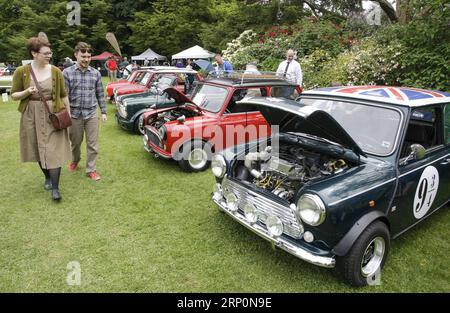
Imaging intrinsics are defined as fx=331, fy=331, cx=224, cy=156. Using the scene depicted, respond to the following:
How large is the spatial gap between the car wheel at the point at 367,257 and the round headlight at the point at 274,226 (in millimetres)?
548

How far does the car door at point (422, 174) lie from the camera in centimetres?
319

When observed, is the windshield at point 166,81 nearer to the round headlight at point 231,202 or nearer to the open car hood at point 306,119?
the open car hood at point 306,119

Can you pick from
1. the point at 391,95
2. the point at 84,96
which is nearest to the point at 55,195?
the point at 84,96

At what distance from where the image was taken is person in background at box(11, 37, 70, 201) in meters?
4.08

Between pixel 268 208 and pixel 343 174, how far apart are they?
75cm

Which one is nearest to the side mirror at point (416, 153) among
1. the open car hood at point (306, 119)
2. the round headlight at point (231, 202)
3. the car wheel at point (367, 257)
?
the open car hood at point (306, 119)

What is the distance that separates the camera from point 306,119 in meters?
2.97

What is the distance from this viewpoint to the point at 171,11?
105 ft

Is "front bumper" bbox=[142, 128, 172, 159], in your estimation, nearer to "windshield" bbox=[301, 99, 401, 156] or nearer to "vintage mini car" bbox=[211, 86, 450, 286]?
"vintage mini car" bbox=[211, 86, 450, 286]

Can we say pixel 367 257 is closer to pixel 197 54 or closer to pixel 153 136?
pixel 153 136

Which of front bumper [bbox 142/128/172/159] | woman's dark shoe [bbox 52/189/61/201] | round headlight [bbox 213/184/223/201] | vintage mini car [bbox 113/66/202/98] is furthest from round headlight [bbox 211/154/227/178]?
vintage mini car [bbox 113/66/202/98]

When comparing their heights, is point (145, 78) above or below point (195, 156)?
above

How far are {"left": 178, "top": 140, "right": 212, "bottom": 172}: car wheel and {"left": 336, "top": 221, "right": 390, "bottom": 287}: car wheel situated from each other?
3.34 meters
